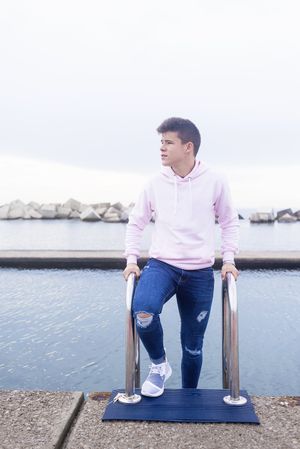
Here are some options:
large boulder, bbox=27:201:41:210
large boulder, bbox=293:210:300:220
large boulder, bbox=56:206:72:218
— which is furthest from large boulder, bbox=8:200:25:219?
large boulder, bbox=293:210:300:220

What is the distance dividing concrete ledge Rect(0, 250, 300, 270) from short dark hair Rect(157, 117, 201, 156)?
7.71 metres

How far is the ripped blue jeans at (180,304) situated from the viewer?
7.36 ft

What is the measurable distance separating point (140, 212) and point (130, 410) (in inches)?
40.8

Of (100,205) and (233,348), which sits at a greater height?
(233,348)

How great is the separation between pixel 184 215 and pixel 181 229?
3.0 inches

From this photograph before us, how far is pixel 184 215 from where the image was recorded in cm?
240

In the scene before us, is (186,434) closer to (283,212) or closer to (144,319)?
(144,319)

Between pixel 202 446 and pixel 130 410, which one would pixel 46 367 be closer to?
pixel 130 410

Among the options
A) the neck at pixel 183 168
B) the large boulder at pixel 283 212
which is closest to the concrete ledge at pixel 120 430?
the neck at pixel 183 168

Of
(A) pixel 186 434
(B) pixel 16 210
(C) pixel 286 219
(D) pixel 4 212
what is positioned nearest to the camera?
(A) pixel 186 434

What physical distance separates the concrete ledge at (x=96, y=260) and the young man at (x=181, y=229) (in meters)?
7.55

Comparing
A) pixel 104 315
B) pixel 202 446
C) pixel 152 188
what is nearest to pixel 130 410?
pixel 202 446

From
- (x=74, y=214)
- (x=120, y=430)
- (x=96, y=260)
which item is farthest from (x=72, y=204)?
(x=120, y=430)

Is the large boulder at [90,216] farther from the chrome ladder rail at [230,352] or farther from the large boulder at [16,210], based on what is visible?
the chrome ladder rail at [230,352]
